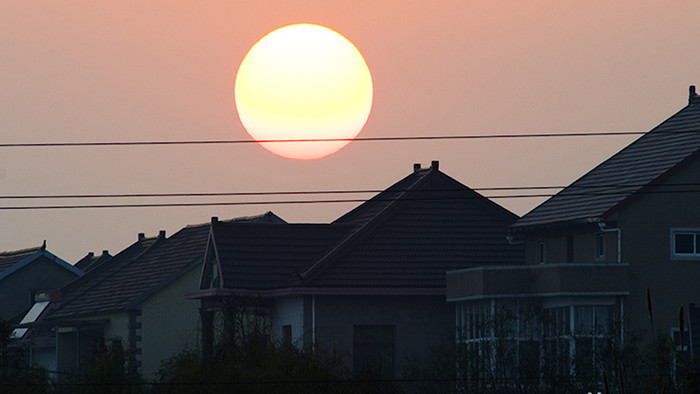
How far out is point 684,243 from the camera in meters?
43.0

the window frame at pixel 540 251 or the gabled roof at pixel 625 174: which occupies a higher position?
the gabled roof at pixel 625 174

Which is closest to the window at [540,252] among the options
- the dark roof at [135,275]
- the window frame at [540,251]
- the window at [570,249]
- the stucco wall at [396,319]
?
the window frame at [540,251]

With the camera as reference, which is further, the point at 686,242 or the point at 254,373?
the point at 686,242

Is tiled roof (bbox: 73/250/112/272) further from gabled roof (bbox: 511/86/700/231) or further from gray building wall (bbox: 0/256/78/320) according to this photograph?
gabled roof (bbox: 511/86/700/231)

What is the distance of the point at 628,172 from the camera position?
148 feet

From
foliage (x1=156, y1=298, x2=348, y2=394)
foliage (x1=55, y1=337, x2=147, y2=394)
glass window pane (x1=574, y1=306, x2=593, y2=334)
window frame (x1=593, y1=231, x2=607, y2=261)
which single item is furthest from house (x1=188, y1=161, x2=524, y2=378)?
foliage (x1=156, y1=298, x2=348, y2=394)

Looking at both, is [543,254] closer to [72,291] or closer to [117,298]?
[117,298]

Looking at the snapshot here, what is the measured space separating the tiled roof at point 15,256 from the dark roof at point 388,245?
34.0 metres

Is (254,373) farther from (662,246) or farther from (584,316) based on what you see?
(662,246)

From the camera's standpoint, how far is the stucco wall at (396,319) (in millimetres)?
45094

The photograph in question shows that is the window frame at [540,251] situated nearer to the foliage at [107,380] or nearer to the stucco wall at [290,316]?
the stucco wall at [290,316]

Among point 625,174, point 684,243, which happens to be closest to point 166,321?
point 625,174

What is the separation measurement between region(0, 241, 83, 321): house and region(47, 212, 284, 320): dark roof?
518 centimetres

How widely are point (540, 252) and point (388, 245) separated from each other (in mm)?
5561
